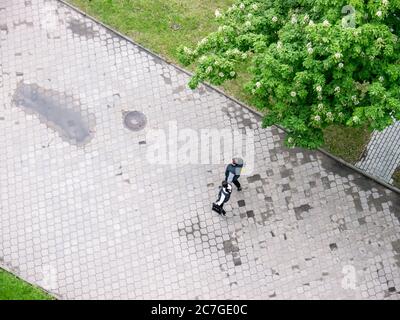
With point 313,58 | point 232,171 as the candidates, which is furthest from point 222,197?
point 313,58

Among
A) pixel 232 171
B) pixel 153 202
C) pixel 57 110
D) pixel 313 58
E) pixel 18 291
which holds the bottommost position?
pixel 18 291

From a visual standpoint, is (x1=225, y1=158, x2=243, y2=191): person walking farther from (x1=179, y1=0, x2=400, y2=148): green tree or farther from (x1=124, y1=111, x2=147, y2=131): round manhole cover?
(x1=124, y1=111, x2=147, y2=131): round manhole cover

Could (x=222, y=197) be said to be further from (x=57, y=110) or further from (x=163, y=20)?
Answer: (x=163, y=20)

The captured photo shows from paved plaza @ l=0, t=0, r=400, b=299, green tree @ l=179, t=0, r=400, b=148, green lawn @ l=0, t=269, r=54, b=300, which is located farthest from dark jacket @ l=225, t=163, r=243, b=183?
green lawn @ l=0, t=269, r=54, b=300

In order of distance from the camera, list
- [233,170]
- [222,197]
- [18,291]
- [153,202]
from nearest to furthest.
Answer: [18,291]
[233,170]
[222,197]
[153,202]
